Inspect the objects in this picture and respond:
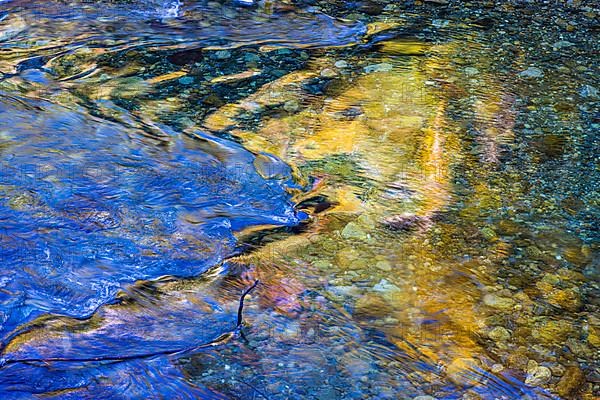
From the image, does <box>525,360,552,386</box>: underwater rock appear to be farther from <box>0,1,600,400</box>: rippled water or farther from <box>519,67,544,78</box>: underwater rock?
<box>519,67,544,78</box>: underwater rock

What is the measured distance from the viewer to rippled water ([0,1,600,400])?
177 cm

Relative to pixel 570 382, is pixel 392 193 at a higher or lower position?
higher

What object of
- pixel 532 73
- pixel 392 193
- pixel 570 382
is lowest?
pixel 570 382

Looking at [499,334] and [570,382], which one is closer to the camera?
[570,382]

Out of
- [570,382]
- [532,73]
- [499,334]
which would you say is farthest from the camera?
[532,73]

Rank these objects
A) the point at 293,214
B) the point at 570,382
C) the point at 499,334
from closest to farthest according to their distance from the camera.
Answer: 1. the point at 570,382
2. the point at 499,334
3. the point at 293,214

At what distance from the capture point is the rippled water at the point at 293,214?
1.77 meters

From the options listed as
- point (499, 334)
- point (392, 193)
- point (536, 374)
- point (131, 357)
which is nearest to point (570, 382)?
point (536, 374)

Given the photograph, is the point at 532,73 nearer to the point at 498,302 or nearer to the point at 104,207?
the point at 498,302

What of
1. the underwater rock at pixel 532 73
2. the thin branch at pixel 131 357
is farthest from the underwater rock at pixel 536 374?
the underwater rock at pixel 532 73

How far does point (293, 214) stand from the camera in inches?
89.0

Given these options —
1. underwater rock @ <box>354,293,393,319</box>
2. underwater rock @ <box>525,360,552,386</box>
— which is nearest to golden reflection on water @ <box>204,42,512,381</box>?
underwater rock @ <box>354,293,393,319</box>

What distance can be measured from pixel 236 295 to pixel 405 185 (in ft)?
2.33

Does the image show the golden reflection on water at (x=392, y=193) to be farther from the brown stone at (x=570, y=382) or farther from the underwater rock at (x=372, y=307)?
the brown stone at (x=570, y=382)
